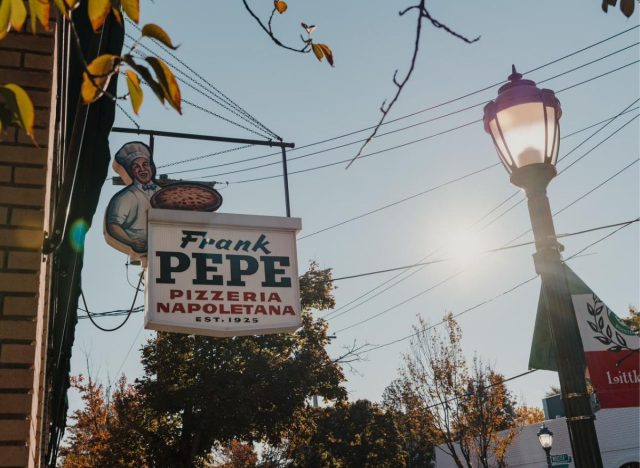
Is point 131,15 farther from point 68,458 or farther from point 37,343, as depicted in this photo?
point 68,458

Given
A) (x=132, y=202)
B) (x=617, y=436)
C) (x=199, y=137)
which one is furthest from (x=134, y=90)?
(x=617, y=436)

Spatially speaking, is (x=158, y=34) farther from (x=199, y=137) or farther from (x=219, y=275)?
(x=199, y=137)

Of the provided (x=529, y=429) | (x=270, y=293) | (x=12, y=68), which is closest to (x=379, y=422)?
(x=529, y=429)

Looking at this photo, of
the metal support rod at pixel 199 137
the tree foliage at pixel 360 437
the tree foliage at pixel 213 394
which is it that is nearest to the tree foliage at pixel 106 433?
the tree foliage at pixel 213 394

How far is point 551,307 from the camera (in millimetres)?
3795

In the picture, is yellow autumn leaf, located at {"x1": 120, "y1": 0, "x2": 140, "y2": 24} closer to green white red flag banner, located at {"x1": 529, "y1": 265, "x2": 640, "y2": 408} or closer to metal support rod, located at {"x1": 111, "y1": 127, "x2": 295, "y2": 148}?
green white red flag banner, located at {"x1": 529, "y1": 265, "x2": 640, "y2": 408}

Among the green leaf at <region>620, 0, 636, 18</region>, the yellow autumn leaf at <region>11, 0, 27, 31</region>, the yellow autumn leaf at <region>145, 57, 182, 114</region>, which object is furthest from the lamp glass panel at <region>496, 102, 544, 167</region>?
the yellow autumn leaf at <region>11, 0, 27, 31</region>

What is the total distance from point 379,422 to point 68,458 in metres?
19.7

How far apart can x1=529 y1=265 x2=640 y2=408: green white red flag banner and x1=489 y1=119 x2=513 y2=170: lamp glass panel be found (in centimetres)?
71

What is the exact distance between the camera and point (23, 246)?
378 centimetres

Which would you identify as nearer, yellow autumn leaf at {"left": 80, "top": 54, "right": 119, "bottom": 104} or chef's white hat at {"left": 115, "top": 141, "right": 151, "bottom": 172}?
yellow autumn leaf at {"left": 80, "top": 54, "right": 119, "bottom": 104}

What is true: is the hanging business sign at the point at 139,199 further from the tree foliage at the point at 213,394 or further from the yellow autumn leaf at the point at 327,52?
the tree foliage at the point at 213,394

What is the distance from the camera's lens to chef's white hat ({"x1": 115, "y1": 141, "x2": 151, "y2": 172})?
275 inches

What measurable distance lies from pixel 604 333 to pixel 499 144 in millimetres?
1226
